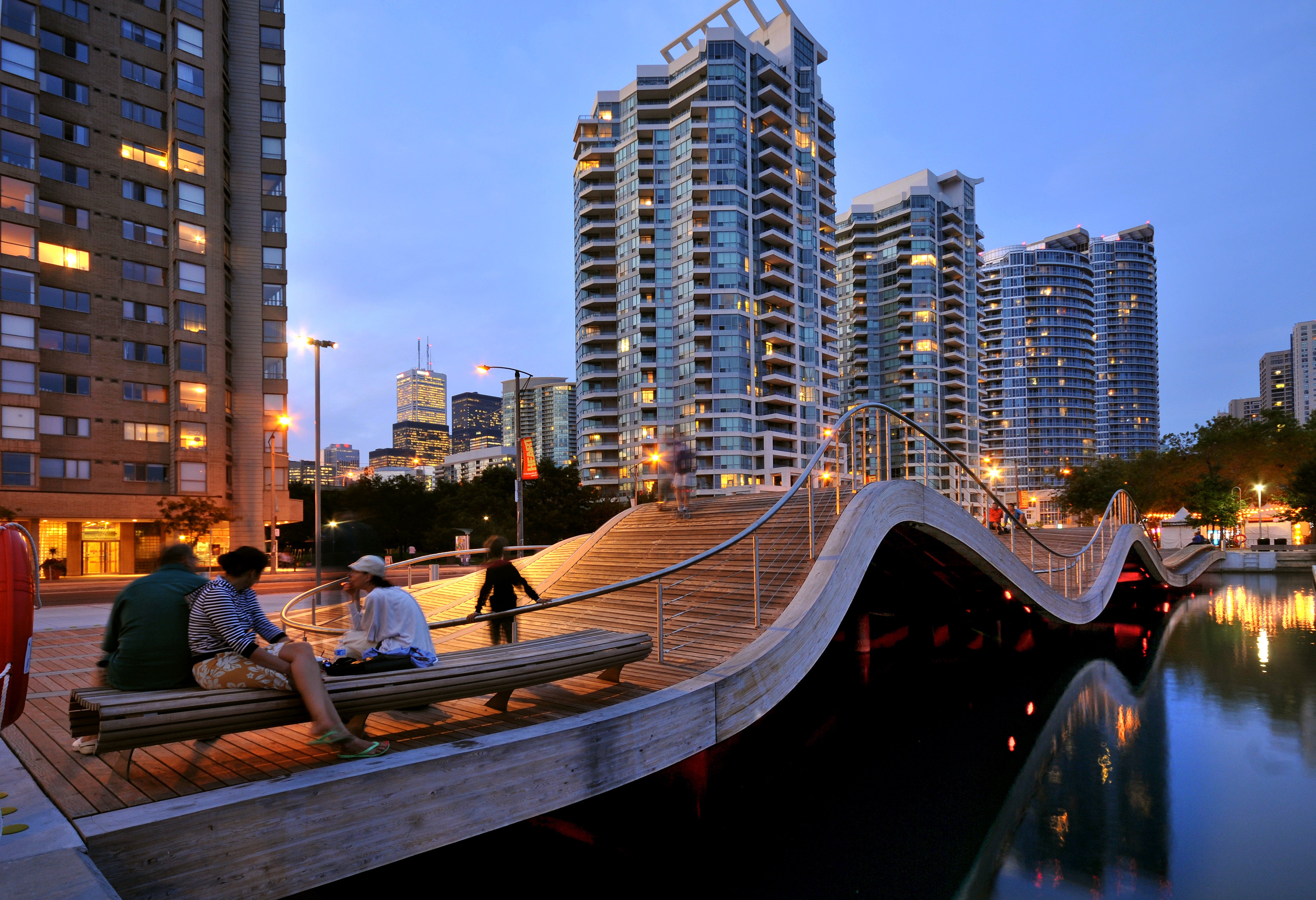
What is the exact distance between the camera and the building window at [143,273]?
37.9 m

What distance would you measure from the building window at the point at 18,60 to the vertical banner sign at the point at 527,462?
33.1 meters

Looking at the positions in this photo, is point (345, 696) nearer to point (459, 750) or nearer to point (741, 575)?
point (459, 750)

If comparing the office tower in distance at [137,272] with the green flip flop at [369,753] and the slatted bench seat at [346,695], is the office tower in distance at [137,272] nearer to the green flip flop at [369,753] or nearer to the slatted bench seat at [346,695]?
the slatted bench seat at [346,695]

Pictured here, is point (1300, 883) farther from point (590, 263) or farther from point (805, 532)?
point (590, 263)

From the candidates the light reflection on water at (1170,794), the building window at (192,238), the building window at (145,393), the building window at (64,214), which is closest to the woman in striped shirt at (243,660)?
the light reflection on water at (1170,794)

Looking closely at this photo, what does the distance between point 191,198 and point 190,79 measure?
6.74 metres

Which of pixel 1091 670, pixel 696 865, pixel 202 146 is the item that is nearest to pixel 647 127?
pixel 202 146

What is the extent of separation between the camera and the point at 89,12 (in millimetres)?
37562

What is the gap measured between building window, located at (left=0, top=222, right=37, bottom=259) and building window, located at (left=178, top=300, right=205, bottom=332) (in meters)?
6.32

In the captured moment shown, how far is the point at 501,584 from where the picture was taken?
27.1 ft

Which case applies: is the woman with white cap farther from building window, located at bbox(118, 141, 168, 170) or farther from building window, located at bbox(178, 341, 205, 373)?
building window, located at bbox(118, 141, 168, 170)

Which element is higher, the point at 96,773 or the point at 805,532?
the point at 805,532

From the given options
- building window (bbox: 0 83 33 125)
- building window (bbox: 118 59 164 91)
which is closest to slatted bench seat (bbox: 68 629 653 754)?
building window (bbox: 0 83 33 125)

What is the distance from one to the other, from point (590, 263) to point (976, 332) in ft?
210
